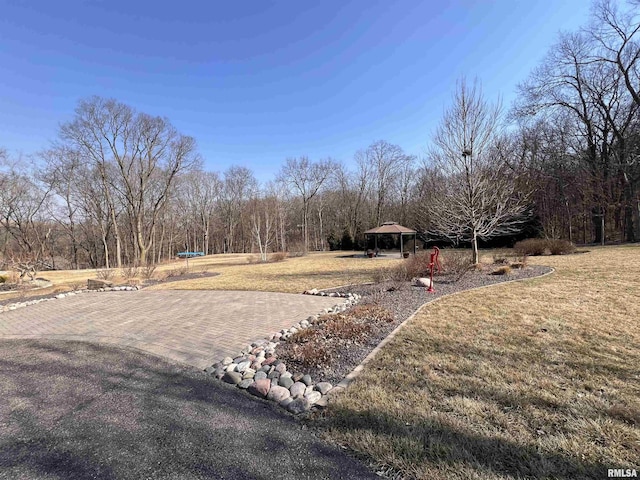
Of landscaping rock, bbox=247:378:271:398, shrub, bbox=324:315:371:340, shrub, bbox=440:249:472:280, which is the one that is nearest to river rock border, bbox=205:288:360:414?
landscaping rock, bbox=247:378:271:398

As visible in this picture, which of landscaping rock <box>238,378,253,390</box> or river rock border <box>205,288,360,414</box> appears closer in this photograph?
river rock border <box>205,288,360,414</box>

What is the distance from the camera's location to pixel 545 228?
18938 mm

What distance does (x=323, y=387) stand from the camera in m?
2.88

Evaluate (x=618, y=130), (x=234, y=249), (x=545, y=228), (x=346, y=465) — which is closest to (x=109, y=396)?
(x=346, y=465)

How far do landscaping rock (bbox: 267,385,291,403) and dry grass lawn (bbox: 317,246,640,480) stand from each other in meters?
0.52

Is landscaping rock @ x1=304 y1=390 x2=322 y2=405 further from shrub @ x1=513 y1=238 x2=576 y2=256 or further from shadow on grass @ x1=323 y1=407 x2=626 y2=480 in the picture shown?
shrub @ x1=513 y1=238 x2=576 y2=256

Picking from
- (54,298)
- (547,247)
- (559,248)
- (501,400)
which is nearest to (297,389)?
(501,400)

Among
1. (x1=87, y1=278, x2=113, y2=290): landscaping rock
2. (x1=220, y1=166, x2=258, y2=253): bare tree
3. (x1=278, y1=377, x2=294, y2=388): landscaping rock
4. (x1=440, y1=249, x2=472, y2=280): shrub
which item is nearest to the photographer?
(x1=278, y1=377, x2=294, y2=388): landscaping rock

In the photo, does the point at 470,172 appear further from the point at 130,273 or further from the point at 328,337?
the point at 130,273

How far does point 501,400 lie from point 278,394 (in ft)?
6.48

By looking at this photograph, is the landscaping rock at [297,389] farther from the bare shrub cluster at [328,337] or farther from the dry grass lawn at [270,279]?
the dry grass lawn at [270,279]

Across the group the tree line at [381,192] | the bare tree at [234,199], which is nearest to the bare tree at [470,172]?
the tree line at [381,192]

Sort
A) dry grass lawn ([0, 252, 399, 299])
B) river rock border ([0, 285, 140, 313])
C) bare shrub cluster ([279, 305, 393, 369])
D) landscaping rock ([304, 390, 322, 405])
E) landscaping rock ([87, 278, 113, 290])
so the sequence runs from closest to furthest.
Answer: landscaping rock ([304, 390, 322, 405]) → bare shrub cluster ([279, 305, 393, 369]) → river rock border ([0, 285, 140, 313]) → dry grass lawn ([0, 252, 399, 299]) → landscaping rock ([87, 278, 113, 290])

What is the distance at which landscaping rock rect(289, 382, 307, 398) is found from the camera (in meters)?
2.80
